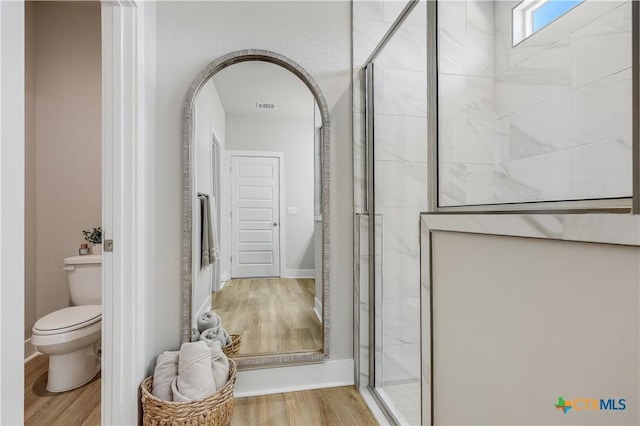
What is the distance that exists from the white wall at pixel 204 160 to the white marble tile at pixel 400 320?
1024 millimetres

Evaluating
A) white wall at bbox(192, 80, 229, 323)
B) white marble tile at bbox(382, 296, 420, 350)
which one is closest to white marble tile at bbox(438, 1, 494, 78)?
white marble tile at bbox(382, 296, 420, 350)

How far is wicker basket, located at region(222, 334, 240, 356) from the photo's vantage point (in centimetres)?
191

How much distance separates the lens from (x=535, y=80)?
0.89 meters

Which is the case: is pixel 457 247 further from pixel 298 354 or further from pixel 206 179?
pixel 206 179

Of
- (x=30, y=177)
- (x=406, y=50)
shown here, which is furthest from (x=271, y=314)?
(x=30, y=177)

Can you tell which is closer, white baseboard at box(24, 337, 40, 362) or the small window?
the small window

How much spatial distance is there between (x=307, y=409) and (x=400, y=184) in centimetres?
127

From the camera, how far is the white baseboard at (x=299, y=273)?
2046mm

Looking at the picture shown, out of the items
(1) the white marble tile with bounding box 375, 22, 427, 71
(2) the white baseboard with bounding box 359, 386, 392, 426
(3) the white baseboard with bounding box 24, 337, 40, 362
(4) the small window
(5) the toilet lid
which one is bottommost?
(2) the white baseboard with bounding box 359, 386, 392, 426

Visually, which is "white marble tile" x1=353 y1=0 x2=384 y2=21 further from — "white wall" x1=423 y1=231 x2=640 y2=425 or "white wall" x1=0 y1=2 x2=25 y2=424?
"white wall" x1=0 y1=2 x2=25 y2=424

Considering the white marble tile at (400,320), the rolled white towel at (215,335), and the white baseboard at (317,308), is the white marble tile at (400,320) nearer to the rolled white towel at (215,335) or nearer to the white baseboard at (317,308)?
the white baseboard at (317,308)

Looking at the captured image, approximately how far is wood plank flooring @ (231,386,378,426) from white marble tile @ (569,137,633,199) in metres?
1.47

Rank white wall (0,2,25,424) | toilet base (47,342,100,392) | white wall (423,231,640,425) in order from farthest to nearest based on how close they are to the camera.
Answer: toilet base (47,342,100,392), white wall (0,2,25,424), white wall (423,231,640,425)

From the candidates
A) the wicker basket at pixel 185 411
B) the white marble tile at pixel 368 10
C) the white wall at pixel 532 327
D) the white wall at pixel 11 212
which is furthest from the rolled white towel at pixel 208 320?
the white marble tile at pixel 368 10
